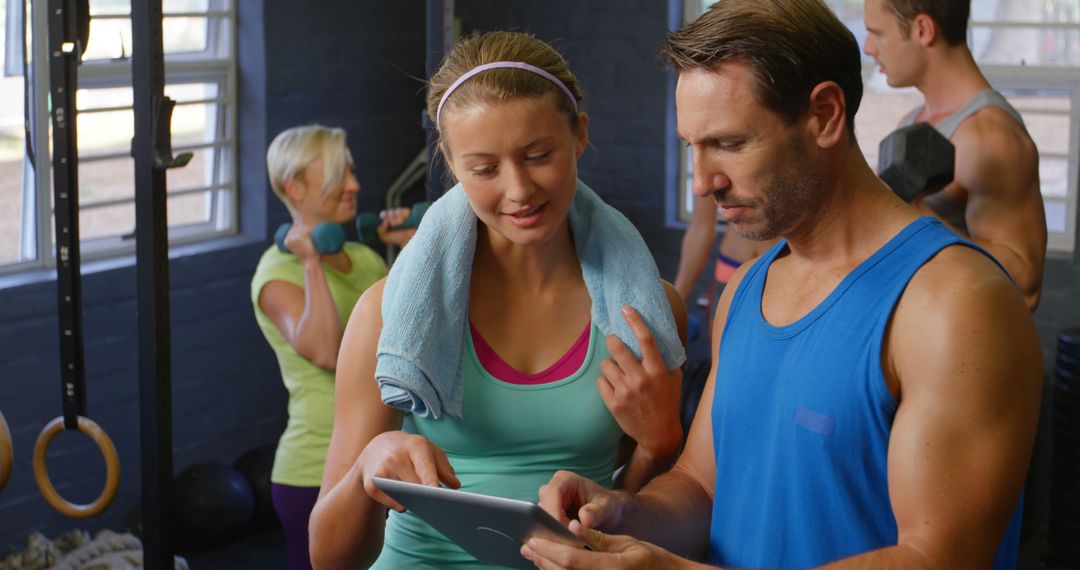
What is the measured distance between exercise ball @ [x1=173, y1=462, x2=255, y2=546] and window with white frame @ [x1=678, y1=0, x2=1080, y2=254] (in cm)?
307

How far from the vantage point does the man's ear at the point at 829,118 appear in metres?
1.29

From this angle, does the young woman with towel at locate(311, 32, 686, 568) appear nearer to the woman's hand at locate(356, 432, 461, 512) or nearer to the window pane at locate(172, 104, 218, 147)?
the woman's hand at locate(356, 432, 461, 512)

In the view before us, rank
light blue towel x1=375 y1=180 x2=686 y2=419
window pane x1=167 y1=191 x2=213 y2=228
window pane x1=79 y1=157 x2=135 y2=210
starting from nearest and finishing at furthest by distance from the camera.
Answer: light blue towel x1=375 y1=180 x2=686 y2=419 < window pane x1=79 y1=157 x2=135 y2=210 < window pane x1=167 y1=191 x2=213 y2=228

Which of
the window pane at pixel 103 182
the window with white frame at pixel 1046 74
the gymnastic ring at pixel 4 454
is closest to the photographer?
the gymnastic ring at pixel 4 454

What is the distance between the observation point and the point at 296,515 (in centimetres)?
282

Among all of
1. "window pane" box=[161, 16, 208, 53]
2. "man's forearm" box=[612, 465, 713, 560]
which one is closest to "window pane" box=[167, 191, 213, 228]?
"window pane" box=[161, 16, 208, 53]

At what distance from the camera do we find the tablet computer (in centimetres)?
124

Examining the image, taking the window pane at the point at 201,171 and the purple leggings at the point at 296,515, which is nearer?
the purple leggings at the point at 296,515

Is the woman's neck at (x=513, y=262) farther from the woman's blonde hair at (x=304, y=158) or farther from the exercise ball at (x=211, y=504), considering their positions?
the exercise ball at (x=211, y=504)

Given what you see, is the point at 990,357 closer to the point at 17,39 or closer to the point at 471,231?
the point at 471,231

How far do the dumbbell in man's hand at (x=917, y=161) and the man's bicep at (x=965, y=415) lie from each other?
100cm

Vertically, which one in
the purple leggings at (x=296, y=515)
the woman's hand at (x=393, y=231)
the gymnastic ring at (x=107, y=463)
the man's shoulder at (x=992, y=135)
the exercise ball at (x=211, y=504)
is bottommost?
the exercise ball at (x=211, y=504)

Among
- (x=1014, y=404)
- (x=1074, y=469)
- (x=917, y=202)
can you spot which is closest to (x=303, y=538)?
(x=917, y=202)

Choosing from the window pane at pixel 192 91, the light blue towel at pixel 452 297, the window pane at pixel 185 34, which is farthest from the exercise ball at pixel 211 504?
the light blue towel at pixel 452 297
